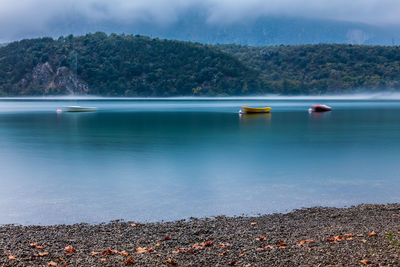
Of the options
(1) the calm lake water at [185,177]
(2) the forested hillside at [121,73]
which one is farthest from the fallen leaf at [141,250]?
(2) the forested hillside at [121,73]

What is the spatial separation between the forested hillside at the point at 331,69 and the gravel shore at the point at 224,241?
15002 centimetres

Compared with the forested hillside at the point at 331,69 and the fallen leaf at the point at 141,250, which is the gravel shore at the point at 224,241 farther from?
the forested hillside at the point at 331,69

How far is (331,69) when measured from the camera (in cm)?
16125

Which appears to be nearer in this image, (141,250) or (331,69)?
(141,250)

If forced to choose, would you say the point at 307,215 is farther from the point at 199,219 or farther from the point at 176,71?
the point at 176,71

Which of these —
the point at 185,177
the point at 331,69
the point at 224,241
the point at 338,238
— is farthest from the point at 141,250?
the point at 331,69

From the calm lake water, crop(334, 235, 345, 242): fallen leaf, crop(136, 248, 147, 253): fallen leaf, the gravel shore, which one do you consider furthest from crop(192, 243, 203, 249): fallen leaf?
the calm lake water

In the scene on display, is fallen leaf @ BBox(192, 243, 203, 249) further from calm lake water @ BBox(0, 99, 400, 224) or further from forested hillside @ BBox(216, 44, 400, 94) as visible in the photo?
forested hillside @ BBox(216, 44, 400, 94)

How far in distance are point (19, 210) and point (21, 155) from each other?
13094 mm

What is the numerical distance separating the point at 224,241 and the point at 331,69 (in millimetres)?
160413

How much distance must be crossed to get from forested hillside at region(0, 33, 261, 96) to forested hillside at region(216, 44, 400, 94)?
15229 mm

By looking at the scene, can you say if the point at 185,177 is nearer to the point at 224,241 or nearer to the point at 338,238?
the point at 224,241

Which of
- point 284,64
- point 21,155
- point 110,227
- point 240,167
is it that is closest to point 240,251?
point 110,227

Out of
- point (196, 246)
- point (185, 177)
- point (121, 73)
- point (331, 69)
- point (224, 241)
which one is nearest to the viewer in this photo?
point (196, 246)
